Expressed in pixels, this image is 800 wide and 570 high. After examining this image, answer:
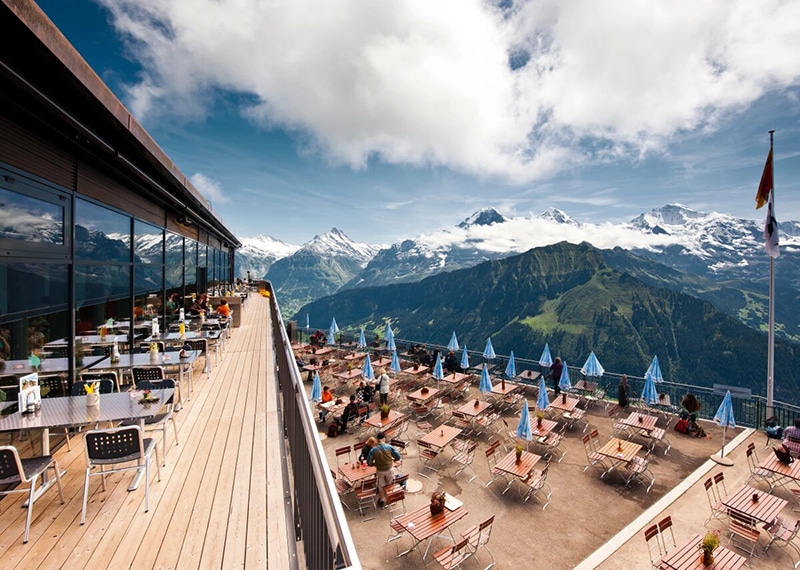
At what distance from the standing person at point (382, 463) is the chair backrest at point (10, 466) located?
241 inches

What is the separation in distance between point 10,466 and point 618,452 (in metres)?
12.0

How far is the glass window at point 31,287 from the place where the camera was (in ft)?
17.3

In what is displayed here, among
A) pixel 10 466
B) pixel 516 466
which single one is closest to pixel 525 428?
pixel 516 466

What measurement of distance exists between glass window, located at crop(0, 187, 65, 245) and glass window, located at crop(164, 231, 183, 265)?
729cm

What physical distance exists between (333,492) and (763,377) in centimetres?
19032

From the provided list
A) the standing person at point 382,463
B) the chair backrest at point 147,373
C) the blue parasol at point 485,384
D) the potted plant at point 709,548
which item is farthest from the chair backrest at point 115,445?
the blue parasol at point 485,384

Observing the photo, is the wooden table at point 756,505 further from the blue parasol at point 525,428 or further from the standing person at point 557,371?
the standing person at point 557,371

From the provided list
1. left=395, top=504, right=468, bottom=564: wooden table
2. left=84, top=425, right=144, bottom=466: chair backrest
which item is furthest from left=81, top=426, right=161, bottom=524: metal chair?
left=395, top=504, right=468, bottom=564: wooden table

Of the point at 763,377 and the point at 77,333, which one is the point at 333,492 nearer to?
the point at 77,333

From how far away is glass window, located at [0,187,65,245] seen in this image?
5.22 meters

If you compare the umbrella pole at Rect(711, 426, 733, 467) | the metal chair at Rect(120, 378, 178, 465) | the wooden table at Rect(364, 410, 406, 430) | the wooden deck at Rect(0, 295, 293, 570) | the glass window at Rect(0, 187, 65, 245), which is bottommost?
the umbrella pole at Rect(711, 426, 733, 467)

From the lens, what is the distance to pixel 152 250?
11.8 metres

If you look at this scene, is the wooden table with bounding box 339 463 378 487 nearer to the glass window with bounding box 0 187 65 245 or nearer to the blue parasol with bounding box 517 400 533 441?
the blue parasol with bounding box 517 400 533 441

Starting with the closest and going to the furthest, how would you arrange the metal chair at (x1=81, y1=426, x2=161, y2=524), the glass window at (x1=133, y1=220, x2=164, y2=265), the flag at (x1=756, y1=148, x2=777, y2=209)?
the metal chair at (x1=81, y1=426, x2=161, y2=524) → the glass window at (x1=133, y1=220, x2=164, y2=265) → the flag at (x1=756, y1=148, x2=777, y2=209)
